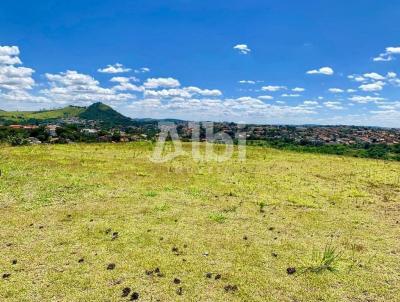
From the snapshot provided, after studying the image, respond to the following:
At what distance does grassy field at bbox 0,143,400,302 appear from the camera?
28.3 feet

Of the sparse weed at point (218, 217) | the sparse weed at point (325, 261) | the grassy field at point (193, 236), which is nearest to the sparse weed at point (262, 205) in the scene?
the grassy field at point (193, 236)

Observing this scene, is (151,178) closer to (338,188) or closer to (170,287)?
(338,188)

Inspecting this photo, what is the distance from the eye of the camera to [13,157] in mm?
26094

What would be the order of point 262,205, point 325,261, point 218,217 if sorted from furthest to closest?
point 262,205 → point 218,217 → point 325,261

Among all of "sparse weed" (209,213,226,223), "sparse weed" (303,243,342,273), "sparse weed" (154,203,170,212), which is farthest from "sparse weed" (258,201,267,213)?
"sparse weed" (303,243,342,273)

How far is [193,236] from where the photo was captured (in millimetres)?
11922

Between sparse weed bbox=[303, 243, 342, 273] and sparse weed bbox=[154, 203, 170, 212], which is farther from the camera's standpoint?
sparse weed bbox=[154, 203, 170, 212]

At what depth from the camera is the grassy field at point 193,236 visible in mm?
8633

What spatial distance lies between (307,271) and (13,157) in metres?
23.9

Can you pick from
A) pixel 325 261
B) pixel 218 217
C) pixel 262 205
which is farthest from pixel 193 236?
pixel 262 205

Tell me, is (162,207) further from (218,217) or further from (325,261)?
(325,261)

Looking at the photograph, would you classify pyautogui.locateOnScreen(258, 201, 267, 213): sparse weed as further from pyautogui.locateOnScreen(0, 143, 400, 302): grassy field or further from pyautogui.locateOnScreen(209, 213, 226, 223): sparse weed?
pyautogui.locateOnScreen(209, 213, 226, 223): sparse weed

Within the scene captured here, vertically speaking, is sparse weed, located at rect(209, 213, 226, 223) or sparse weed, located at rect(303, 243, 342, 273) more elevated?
sparse weed, located at rect(209, 213, 226, 223)

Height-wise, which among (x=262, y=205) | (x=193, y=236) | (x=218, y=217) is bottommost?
(x=193, y=236)
